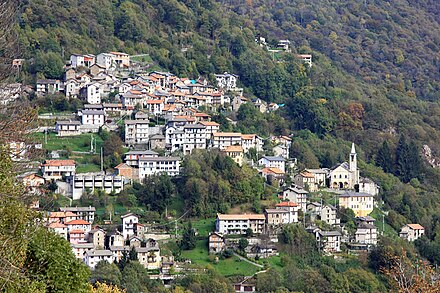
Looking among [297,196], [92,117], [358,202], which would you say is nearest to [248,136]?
[297,196]

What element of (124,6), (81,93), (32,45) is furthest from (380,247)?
(124,6)

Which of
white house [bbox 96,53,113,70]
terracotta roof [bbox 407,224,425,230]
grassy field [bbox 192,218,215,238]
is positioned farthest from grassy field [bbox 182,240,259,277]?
white house [bbox 96,53,113,70]

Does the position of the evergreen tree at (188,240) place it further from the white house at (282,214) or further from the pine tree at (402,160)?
the pine tree at (402,160)

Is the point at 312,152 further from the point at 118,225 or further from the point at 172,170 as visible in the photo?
the point at 118,225

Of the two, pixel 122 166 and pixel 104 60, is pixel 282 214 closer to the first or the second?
pixel 122 166

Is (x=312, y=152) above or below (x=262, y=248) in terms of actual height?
above

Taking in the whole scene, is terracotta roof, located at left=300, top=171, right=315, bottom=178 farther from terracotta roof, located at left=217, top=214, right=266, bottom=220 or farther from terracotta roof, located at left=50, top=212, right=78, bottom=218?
terracotta roof, located at left=50, top=212, right=78, bottom=218

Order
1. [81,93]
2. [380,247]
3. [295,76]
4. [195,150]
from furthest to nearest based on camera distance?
[295,76] < [81,93] < [195,150] < [380,247]

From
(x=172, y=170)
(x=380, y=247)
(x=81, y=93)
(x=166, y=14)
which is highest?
(x=166, y=14)
